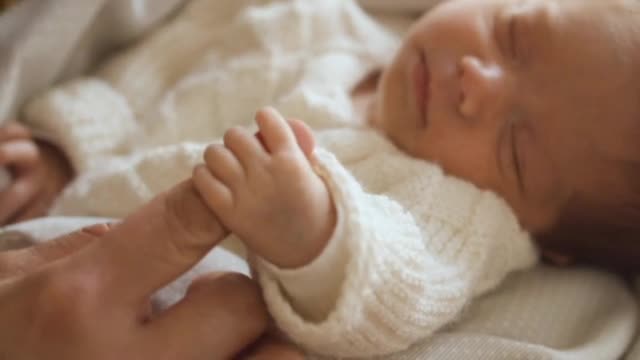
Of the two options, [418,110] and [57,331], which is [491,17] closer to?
[418,110]

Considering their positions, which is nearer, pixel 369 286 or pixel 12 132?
pixel 369 286

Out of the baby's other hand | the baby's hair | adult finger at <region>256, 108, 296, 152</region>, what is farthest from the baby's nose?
the baby's other hand

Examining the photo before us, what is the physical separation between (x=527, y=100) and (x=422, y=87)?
0.41 ft

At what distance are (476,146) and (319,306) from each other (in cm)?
39

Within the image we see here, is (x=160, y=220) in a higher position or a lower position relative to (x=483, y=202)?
higher

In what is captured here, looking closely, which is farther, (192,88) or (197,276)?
(192,88)

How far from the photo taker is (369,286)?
80 cm

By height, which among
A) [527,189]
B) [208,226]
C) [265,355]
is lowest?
[527,189]

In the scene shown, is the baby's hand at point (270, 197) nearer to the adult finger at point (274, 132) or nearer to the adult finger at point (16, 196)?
the adult finger at point (274, 132)

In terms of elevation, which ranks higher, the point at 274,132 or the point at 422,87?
the point at 274,132

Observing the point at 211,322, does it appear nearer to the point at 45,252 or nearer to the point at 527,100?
the point at 45,252

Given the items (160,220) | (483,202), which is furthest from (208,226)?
(483,202)

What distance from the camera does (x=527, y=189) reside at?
114 cm

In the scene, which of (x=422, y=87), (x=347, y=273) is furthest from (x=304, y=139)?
(x=422, y=87)
